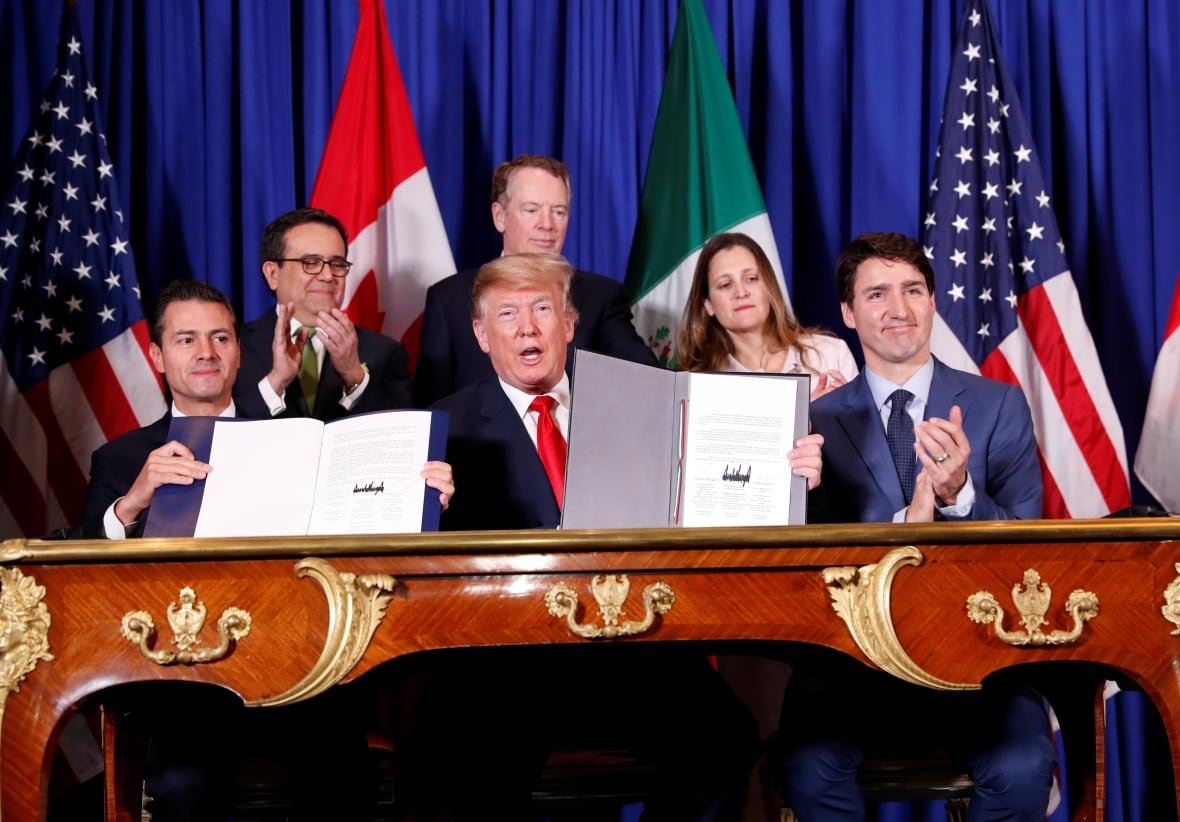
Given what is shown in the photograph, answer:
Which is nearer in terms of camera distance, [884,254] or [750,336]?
[884,254]

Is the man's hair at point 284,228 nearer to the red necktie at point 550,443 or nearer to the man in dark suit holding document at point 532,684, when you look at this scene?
the man in dark suit holding document at point 532,684

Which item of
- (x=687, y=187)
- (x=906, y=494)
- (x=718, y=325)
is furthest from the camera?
(x=687, y=187)

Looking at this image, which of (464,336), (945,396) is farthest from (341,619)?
(464,336)

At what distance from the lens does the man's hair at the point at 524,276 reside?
10.6 feet

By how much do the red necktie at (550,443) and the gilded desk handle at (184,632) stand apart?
967 millimetres

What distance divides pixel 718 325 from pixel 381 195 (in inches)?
51.7

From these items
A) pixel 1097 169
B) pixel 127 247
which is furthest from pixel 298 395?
pixel 1097 169

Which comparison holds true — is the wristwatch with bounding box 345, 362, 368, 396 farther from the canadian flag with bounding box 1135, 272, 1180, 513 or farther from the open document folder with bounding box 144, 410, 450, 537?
the canadian flag with bounding box 1135, 272, 1180, 513

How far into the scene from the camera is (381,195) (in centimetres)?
467

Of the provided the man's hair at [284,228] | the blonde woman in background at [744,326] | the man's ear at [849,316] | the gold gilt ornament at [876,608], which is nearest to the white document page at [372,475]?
the gold gilt ornament at [876,608]

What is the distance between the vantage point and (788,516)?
251 centimetres

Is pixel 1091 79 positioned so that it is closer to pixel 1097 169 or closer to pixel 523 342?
pixel 1097 169

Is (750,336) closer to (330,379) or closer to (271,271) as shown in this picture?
(330,379)

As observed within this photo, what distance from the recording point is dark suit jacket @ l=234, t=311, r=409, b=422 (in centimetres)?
387
